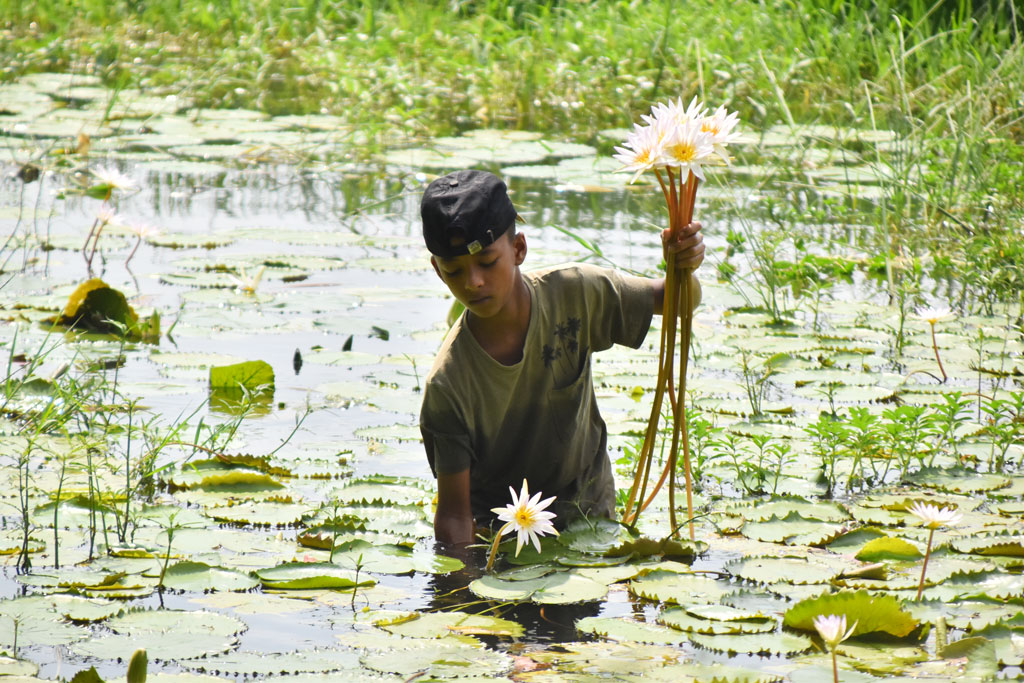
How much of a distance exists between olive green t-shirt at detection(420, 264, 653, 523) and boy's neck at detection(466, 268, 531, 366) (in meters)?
0.02

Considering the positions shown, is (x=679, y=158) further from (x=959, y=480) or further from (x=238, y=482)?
(x=238, y=482)

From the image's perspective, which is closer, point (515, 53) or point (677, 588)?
point (677, 588)

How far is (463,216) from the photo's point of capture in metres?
2.16

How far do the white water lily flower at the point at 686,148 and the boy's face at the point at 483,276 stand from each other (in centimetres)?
41

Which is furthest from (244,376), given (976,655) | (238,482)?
(976,655)

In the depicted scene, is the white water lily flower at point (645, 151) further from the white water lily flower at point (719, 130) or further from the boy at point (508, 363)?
the boy at point (508, 363)

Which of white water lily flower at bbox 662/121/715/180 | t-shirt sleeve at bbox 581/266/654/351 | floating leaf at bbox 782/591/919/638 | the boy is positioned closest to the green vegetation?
floating leaf at bbox 782/591/919/638

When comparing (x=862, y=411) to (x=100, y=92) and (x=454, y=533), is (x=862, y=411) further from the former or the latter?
(x=100, y=92)

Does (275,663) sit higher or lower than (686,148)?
lower

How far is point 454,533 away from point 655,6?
6712mm

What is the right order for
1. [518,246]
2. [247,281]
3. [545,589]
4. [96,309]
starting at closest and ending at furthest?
[545,589] < [518,246] < [96,309] < [247,281]

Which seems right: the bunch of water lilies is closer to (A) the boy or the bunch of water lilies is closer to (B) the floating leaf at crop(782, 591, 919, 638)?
(A) the boy

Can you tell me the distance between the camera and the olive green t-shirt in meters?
2.33

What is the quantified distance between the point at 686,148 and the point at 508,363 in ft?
2.02
